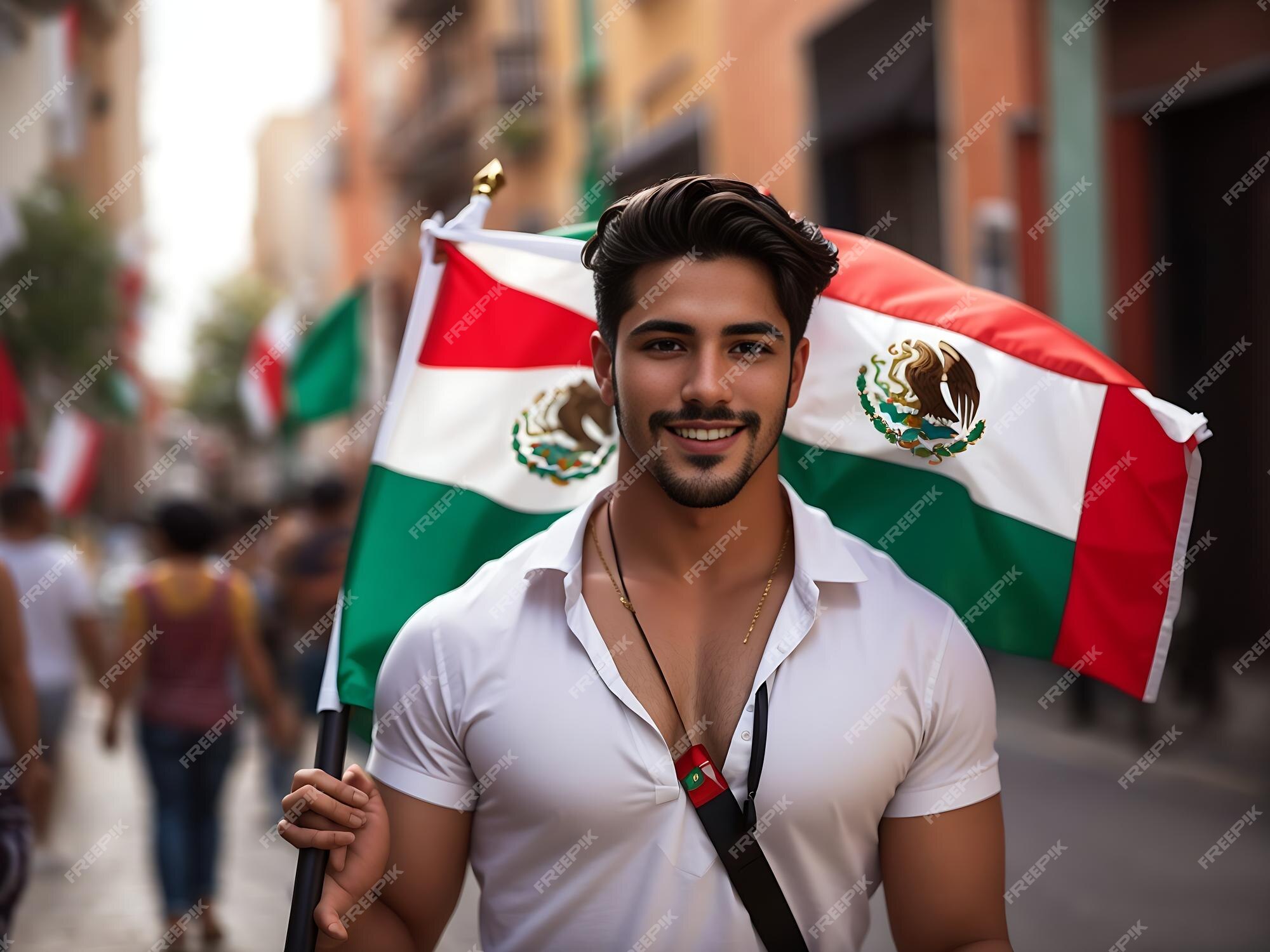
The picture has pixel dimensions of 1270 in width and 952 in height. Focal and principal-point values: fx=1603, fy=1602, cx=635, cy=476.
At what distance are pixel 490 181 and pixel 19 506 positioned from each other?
16.6ft

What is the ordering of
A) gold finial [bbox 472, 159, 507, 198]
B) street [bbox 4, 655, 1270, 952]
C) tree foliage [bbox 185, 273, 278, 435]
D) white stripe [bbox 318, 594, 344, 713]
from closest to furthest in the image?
white stripe [bbox 318, 594, 344, 713], gold finial [bbox 472, 159, 507, 198], street [bbox 4, 655, 1270, 952], tree foliage [bbox 185, 273, 278, 435]

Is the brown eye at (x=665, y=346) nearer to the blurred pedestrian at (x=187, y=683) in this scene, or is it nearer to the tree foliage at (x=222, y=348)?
the blurred pedestrian at (x=187, y=683)

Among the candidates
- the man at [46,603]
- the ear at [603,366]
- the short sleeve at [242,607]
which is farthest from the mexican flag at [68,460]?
the ear at [603,366]

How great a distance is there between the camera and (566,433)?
11.4 feet

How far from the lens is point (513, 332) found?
351 centimetres

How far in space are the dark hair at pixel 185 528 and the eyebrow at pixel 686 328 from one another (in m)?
4.75

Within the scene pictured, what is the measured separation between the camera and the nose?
8.32 ft

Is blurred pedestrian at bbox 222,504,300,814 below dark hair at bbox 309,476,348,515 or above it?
below

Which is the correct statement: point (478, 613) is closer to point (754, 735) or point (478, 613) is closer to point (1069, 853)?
point (754, 735)

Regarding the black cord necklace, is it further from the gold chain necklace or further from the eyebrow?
the eyebrow

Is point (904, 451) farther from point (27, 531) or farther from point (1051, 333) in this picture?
point (27, 531)

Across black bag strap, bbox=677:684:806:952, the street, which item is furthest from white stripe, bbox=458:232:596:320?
the street

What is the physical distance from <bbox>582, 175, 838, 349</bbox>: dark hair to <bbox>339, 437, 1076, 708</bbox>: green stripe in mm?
676

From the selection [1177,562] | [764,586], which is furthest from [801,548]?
[1177,562]
